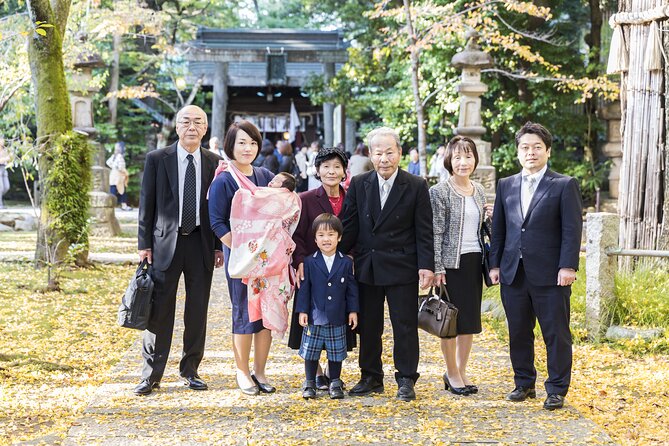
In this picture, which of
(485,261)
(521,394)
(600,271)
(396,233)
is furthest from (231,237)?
(600,271)

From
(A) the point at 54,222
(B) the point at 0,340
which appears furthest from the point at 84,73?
(B) the point at 0,340

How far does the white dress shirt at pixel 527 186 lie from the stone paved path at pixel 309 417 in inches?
46.5

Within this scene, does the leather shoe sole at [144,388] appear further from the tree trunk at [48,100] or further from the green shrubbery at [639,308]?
the tree trunk at [48,100]

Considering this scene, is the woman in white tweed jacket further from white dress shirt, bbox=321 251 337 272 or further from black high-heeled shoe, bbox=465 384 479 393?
white dress shirt, bbox=321 251 337 272

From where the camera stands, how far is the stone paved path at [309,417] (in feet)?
13.0

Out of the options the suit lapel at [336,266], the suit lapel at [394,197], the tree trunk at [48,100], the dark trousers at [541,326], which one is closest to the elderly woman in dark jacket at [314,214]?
the suit lapel at [336,266]

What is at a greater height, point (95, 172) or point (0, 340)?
point (95, 172)

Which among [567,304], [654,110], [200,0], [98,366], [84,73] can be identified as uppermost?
[200,0]

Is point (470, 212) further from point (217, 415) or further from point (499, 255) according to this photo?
point (217, 415)

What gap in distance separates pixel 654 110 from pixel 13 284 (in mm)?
6990

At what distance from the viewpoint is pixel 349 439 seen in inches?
156

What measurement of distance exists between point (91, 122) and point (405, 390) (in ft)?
35.1

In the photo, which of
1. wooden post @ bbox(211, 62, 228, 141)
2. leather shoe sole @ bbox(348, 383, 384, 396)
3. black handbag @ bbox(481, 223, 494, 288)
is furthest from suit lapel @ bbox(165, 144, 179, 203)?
wooden post @ bbox(211, 62, 228, 141)

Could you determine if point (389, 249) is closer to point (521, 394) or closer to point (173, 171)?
point (521, 394)
